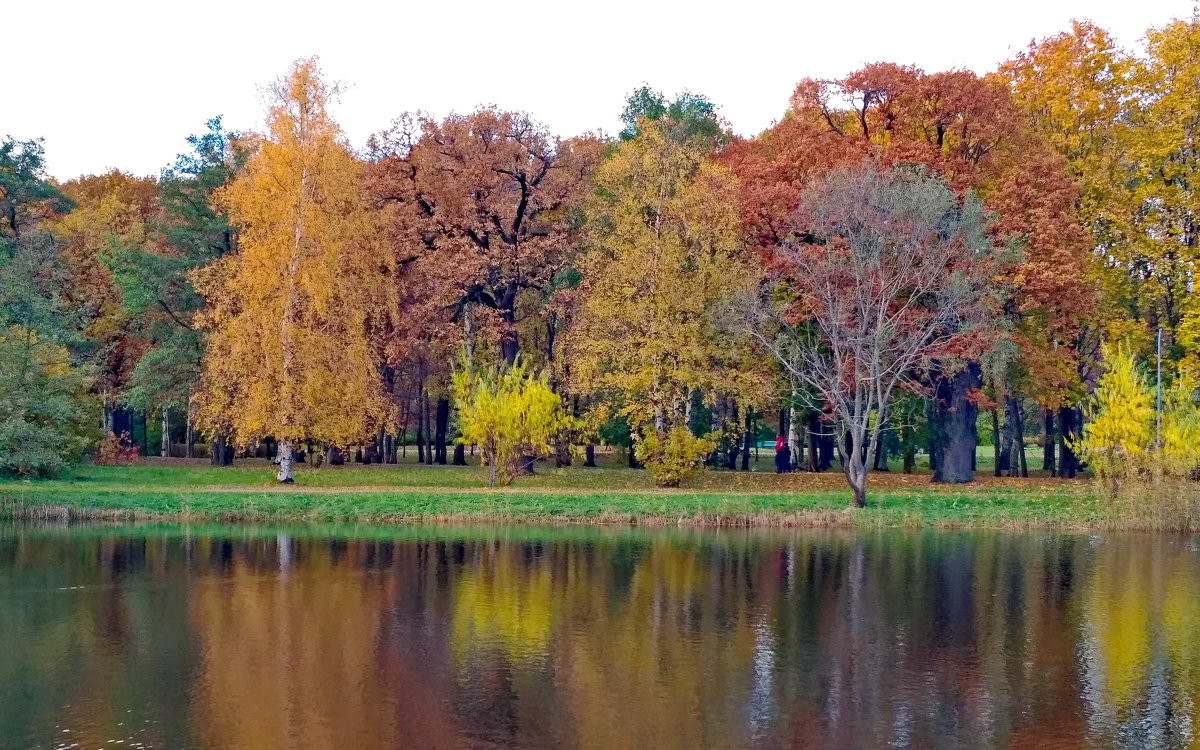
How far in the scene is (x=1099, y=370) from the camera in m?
62.0

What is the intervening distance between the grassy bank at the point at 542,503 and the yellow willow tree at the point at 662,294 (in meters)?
4.18

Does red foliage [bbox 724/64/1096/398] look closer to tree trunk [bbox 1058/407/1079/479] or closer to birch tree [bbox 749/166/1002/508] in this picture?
birch tree [bbox 749/166/1002/508]

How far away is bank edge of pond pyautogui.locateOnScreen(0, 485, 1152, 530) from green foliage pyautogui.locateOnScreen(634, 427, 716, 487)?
6854mm

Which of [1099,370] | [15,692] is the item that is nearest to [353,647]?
[15,692]

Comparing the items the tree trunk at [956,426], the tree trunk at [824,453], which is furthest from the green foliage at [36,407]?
the tree trunk at [824,453]

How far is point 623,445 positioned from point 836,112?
23.9 meters

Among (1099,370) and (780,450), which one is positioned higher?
(1099,370)

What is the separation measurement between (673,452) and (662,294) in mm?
6601

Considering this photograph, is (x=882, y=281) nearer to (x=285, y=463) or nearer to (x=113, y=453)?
(x=285, y=463)

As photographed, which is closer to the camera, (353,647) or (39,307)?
(353,647)

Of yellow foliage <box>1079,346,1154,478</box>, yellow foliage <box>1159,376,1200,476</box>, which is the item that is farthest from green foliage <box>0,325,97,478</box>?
yellow foliage <box>1159,376,1200,476</box>

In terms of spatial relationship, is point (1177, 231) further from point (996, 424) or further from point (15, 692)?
point (15, 692)

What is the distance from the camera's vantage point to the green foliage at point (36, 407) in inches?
1721

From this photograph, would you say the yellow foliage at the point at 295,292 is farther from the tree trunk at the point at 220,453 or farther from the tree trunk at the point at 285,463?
the tree trunk at the point at 220,453
